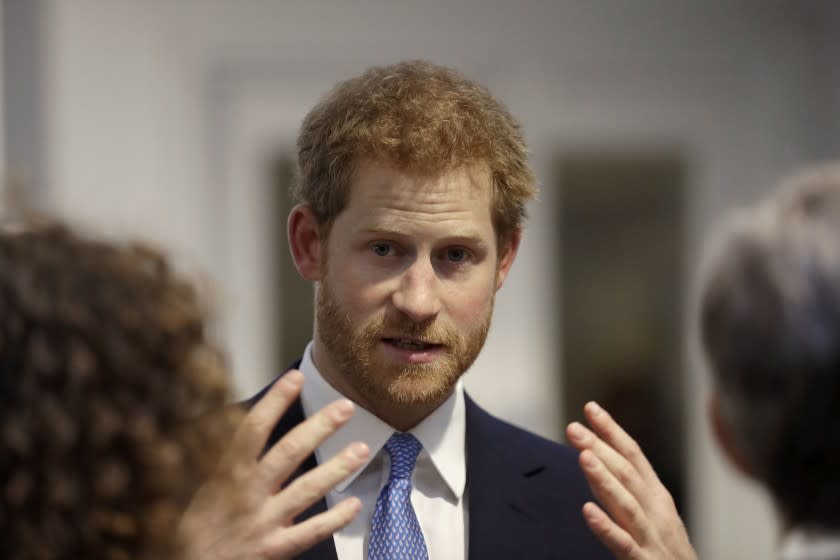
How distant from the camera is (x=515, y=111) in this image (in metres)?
5.29

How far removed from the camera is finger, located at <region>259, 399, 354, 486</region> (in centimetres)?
173

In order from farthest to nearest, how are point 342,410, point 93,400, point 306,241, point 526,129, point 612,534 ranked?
point 526,129
point 306,241
point 612,534
point 342,410
point 93,400

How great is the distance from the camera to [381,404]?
2.22 meters

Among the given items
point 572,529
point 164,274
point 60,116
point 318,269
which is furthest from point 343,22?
point 164,274

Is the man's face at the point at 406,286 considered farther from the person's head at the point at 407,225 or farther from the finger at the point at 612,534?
the finger at the point at 612,534

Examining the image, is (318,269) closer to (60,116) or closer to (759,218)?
(759,218)

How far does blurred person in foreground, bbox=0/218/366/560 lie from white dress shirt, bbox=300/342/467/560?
0.69 m

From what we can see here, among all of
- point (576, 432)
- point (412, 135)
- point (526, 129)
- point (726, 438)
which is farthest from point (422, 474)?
point (526, 129)

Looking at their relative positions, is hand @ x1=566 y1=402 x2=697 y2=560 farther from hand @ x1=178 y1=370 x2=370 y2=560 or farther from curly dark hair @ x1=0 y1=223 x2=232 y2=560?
curly dark hair @ x1=0 y1=223 x2=232 y2=560

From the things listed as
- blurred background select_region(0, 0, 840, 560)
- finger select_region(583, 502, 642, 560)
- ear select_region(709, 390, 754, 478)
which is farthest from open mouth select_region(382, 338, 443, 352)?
blurred background select_region(0, 0, 840, 560)

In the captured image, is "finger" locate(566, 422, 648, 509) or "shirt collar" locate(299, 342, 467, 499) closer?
"finger" locate(566, 422, 648, 509)

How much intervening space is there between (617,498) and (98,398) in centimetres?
91

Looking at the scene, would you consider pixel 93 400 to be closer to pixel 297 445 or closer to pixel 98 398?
pixel 98 398

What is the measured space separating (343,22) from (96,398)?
4048 mm
